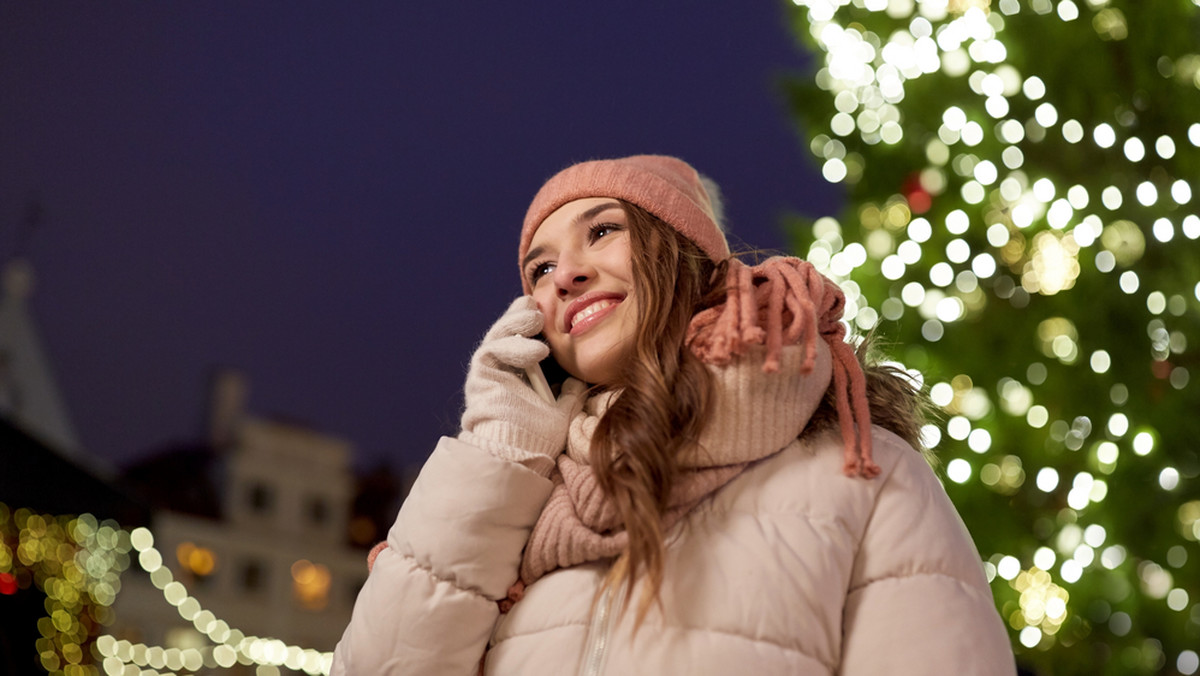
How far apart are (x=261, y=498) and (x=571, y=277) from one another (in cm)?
1531

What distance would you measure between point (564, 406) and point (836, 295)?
15.6 inches

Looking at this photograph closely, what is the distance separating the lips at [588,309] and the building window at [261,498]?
49.6 feet

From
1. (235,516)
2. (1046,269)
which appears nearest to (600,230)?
(1046,269)

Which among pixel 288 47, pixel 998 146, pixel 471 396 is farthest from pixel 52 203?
pixel 471 396

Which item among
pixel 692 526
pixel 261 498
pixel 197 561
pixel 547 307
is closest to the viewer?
pixel 692 526

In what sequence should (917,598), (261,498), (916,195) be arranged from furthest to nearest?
(261,498), (916,195), (917,598)

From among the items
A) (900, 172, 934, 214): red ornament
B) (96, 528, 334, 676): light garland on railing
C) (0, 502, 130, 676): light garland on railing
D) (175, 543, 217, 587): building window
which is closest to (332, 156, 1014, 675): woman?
(900, 172, 934, 214): red ornament

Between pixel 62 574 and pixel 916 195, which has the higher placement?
pixel 916 195

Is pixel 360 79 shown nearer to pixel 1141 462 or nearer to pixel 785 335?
pixel 1141 462

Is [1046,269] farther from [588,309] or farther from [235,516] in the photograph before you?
[235,516]

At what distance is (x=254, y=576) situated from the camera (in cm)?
1493

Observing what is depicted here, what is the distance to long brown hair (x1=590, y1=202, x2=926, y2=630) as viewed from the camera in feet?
3.71

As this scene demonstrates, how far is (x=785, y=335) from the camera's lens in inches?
47.3

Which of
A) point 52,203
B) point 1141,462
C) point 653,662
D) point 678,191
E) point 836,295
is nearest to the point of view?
point 653,662
